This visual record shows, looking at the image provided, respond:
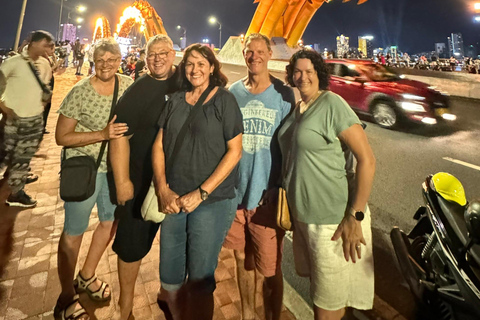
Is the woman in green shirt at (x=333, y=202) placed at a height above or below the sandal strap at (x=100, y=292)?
above

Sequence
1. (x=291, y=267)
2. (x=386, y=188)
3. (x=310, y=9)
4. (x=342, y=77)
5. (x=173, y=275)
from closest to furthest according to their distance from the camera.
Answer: (x=173, y=275) < (x=291, y=267) < (x=386, y=188) < (x=342, y=77) < (x=310, y=9)

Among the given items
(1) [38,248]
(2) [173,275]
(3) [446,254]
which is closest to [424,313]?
(3) [446,254]

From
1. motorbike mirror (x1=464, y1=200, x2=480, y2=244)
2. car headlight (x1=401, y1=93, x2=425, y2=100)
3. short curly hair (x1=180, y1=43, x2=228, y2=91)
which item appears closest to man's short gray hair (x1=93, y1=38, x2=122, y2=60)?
short curly hair (x1=180, y1=43, x2=228, y2=91)

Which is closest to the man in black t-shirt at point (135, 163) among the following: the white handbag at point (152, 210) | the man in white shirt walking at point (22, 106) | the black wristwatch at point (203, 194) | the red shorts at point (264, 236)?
the white handbag at point (152, 210)

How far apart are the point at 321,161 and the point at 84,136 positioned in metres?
1.91

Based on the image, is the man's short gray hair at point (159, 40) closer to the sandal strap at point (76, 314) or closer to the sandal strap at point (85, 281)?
the sandal strap at point (85, 281)

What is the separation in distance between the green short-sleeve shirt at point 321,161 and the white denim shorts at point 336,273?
11 centimetres

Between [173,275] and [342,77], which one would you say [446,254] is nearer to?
[173,275]

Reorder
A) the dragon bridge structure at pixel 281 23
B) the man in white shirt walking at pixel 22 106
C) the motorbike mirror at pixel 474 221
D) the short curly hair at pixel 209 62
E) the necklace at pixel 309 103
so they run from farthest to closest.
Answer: the dragon bridge structure at pixel 281 23 → the man in white shirt walking at pixel 22 106 → the short curly hair at pixel 209 62 → the necklace at pixel 309 103 → the motorbike mirror at pixel 474 221

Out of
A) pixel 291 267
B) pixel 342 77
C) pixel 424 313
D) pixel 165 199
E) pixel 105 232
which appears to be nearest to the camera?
pixel 165 199

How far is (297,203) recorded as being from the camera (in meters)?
1.94

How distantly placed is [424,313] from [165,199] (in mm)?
2386

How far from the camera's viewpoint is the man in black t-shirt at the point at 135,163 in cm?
218

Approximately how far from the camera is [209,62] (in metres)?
2.09
